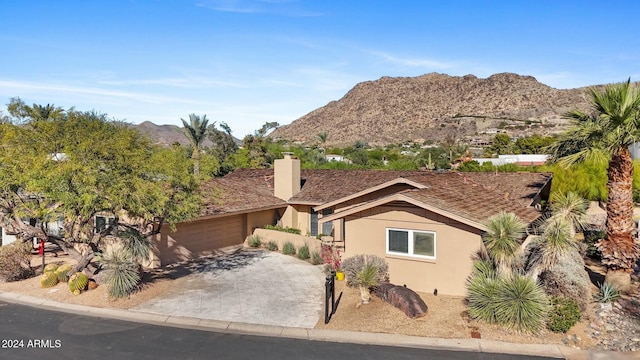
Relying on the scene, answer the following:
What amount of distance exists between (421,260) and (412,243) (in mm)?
717

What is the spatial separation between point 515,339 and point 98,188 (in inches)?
532

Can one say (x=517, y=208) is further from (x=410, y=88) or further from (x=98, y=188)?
(x=410, y=88)

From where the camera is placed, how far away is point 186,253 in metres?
22.1

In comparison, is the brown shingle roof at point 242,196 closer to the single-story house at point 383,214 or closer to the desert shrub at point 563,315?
the single-story house at point 383,214

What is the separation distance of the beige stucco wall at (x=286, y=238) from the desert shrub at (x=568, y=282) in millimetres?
10975

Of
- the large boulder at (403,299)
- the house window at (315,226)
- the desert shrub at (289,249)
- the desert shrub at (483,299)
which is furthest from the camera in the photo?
the house window at (315,226)

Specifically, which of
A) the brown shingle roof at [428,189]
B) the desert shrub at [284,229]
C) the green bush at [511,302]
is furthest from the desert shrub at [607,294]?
the desert shrub at [284,229]

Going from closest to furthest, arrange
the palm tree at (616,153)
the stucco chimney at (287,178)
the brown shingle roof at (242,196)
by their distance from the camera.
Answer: the palm tree at (616,153) → the brown shingle roof at (242,196) → the stucco chimney at (287,178)

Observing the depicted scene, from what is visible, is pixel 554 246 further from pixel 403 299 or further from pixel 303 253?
pixel 303 253

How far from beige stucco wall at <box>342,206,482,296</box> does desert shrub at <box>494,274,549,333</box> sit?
281 cm

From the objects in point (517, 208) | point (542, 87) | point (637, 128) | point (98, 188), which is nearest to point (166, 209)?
point (98, 188)

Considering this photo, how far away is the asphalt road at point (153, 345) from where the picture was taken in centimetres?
1115

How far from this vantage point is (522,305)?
40.1ft

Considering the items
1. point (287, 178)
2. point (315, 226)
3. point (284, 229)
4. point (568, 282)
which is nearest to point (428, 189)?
point (568, 282)
